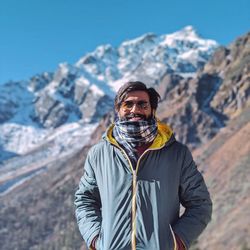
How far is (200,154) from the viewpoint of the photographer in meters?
94.0

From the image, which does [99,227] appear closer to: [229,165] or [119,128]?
[119,128]

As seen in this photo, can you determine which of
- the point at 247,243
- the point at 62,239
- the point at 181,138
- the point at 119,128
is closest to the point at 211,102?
the point at 181,138

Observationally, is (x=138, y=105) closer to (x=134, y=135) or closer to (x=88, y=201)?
(x=134, y=135)

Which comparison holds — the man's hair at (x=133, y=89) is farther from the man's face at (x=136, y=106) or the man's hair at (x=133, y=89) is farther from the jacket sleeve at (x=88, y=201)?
the jacket sleeve at (x=88, y=201)

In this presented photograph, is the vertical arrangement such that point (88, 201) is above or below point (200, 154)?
below

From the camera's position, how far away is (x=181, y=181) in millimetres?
4465

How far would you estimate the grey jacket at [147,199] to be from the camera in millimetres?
Answer: 4195

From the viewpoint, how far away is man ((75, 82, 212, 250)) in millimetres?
4207

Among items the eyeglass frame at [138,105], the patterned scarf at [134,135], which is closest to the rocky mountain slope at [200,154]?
the eyeglass frame at [138,105]

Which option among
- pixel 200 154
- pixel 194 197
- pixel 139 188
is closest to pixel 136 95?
pixel 139 188

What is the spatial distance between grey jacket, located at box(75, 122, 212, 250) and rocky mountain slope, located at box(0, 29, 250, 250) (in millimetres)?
52145

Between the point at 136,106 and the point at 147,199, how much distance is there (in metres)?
0.86

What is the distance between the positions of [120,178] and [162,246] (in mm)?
639

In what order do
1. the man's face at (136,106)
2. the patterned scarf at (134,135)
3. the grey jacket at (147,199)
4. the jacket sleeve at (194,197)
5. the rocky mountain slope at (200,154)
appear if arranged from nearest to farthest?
1. the grey jacket at (147,199)
2. the jacket sleeve at (194,197)
3. the patterned scarf at (134,135)
4. the man's face at (136,106)
5. the rocky mountain slope at (200,154)
